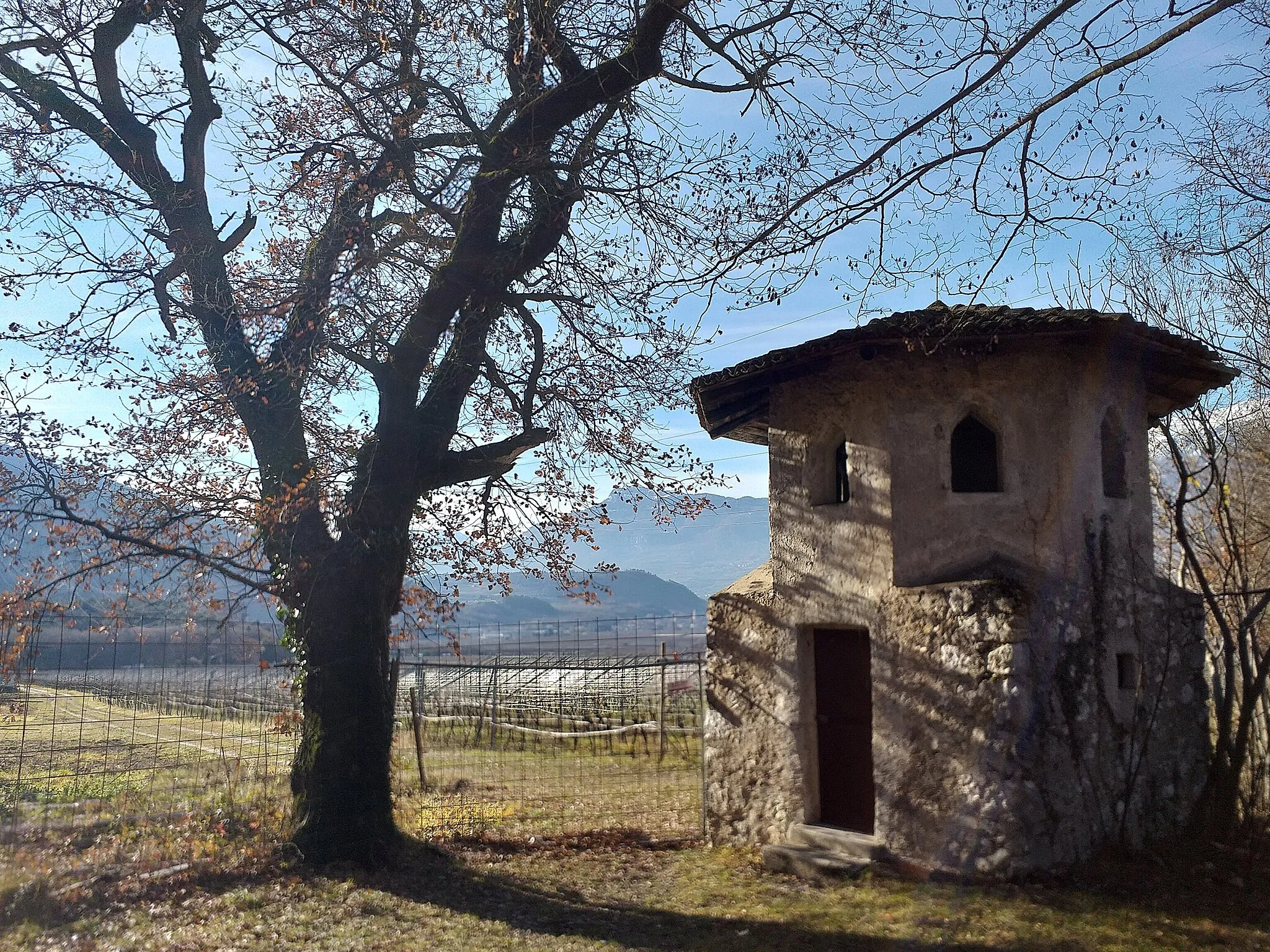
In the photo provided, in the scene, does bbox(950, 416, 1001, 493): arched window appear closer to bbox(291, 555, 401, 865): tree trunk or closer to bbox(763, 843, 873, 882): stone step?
bbox(763, 843, 873, 882): stone step

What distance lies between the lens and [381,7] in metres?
8.31

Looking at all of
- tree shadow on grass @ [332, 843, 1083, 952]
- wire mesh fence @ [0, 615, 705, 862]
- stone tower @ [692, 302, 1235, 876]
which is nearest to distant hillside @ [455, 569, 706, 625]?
wire mesh fence @ [0, 615, 705, 862]

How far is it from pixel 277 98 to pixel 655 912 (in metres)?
8.62

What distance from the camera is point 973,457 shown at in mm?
8711

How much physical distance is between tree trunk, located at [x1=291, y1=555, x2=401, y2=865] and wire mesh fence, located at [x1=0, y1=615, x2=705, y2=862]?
44 centimetres

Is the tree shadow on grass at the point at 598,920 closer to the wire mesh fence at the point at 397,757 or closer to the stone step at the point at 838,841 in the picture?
the stone step at the point at 838,841

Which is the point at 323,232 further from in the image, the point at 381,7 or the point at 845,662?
the point at 845,662

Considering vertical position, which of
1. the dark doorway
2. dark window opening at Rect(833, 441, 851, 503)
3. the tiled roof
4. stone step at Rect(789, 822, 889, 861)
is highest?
the tiled roof

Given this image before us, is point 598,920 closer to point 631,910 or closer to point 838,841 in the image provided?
point 631,910

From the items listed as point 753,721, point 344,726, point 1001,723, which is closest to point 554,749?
point 344,726

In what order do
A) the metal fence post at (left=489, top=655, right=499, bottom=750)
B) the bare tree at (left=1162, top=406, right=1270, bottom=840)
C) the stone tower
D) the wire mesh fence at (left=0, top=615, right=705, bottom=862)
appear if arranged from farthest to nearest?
the metal fence post at (left=489, top=655, right=499, bottom=750) → the wire mesh fence at (left=0, top=615, right=705, bottom=862) → the bare tree at (left=1162, top=406, right=1270, bottom=840) → the stone tower

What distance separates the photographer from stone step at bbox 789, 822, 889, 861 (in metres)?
7.71

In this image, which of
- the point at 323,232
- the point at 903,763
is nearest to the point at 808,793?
the point at 903,763

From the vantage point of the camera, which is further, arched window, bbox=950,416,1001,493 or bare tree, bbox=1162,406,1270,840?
arched window, bbox=950,416,1001,493
